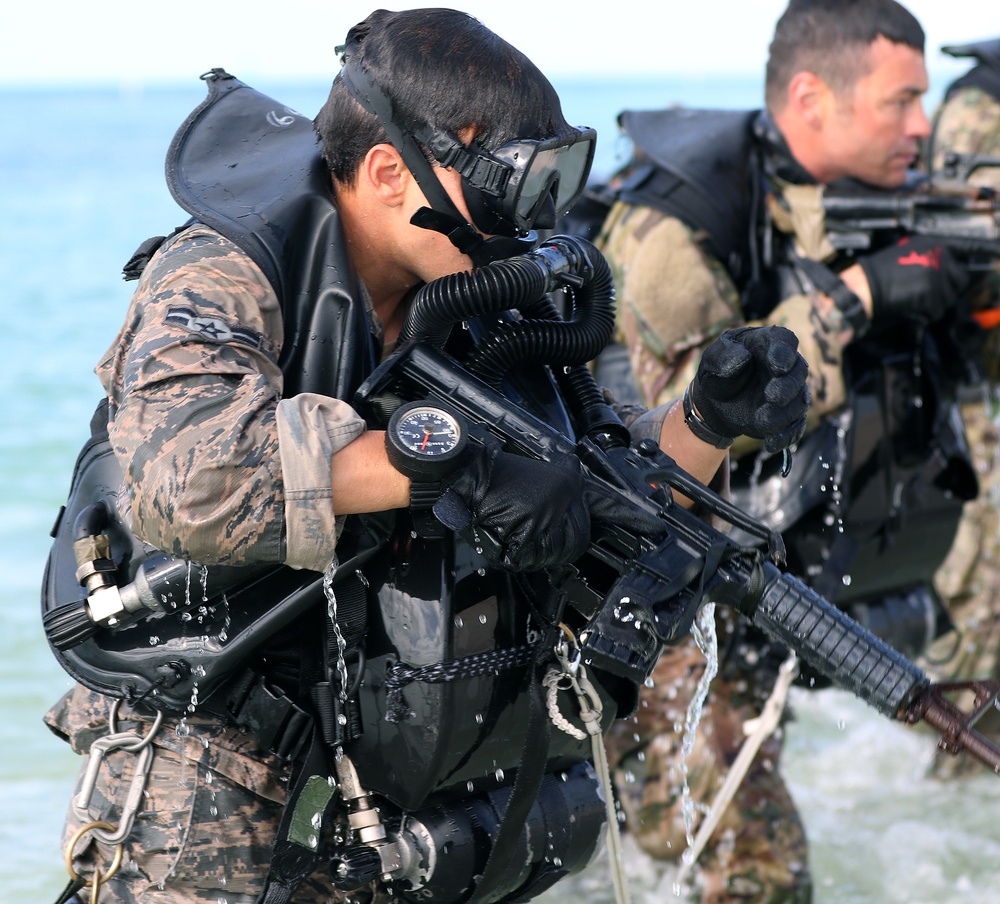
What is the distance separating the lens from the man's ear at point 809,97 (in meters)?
4.71

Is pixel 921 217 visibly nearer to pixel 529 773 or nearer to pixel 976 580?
pixel 976 580

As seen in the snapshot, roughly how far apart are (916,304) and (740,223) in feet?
2.03

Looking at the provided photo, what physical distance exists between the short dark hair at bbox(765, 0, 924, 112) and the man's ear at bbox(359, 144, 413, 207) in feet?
8.72

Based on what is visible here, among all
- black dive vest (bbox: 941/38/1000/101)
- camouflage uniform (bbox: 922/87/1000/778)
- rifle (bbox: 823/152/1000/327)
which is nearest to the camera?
rifle (bbox: 823/152/1000/327)

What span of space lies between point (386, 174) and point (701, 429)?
786mm

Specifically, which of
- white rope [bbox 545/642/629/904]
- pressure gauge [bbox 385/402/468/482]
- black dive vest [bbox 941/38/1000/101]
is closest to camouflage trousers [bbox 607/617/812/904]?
white rope [bbox 545/642/629/904]

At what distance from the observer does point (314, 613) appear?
2578mm

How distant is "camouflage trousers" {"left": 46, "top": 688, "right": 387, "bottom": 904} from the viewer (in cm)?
253

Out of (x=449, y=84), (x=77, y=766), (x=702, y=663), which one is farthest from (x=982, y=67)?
(x=77, y=766)

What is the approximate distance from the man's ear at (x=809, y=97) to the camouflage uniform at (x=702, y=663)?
0.33 metres

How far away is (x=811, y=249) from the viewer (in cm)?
456

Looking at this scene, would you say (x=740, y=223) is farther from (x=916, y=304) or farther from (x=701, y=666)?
(x=701, y=666)

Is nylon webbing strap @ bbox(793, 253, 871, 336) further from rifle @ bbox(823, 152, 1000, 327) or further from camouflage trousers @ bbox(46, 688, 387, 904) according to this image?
camouflage trousers @ bbox(46, 688, 387, 904)

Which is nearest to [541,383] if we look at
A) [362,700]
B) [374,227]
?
[374,227]
